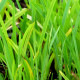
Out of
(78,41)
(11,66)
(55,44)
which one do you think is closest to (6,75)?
(11,66)

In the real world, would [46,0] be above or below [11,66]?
above

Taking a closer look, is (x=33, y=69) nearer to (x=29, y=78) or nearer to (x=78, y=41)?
(x=29, y=78)

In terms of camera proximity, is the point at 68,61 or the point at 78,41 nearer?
the point at 68,61

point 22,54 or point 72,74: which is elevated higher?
point 22,54

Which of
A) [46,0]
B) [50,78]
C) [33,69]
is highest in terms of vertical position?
[46,0]

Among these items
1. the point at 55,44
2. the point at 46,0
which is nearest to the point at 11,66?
the point at 55,44

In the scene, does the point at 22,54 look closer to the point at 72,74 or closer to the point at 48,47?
the point at 48,47

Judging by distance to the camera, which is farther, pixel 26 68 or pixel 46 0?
pixel 46 0

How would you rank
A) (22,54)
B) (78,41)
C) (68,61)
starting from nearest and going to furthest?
(22,54)
(68,61)
(78,41)

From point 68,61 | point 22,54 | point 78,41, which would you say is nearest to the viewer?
point 22,54
